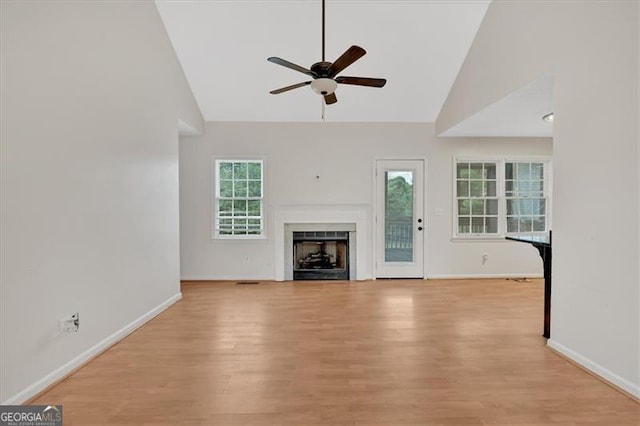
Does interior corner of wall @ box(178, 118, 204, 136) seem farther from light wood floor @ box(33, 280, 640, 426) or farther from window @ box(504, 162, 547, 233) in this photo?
window @ box(504, 162, 547, 233)

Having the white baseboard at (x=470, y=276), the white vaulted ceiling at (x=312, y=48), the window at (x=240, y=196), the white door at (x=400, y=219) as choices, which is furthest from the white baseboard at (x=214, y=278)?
the white baseboard at (x=470, y=276)

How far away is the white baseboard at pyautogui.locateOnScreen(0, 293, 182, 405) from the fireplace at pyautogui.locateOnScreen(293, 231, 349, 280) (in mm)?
2435

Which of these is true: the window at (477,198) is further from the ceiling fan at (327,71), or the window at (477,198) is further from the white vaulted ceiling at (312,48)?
the ceiling fan at (327,71)

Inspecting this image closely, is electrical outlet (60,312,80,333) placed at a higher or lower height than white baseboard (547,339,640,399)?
higher

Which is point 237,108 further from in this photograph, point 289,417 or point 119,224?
point 289,417

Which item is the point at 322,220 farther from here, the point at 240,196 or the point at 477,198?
the point at 477,198

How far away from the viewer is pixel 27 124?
227cm

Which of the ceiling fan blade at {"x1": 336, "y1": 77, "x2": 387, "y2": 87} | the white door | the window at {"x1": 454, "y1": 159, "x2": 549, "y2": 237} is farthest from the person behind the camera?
the window at {"x1": 454, "y1": 159, "x2": 549, "y2": 237}

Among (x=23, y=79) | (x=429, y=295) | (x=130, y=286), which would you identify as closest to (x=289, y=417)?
(x=130, y=286)

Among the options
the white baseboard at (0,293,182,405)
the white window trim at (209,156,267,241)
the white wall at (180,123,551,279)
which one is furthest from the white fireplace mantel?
the white baseboard at (0,293,182,405)

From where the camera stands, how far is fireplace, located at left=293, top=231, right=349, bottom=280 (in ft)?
19.5

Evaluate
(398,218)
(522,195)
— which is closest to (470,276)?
(398,218)

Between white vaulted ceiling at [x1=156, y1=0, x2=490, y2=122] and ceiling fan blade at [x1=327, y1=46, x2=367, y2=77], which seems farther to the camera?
white vaulted ceiling at [x1=156, y1=0, x2=490, y2=122]
